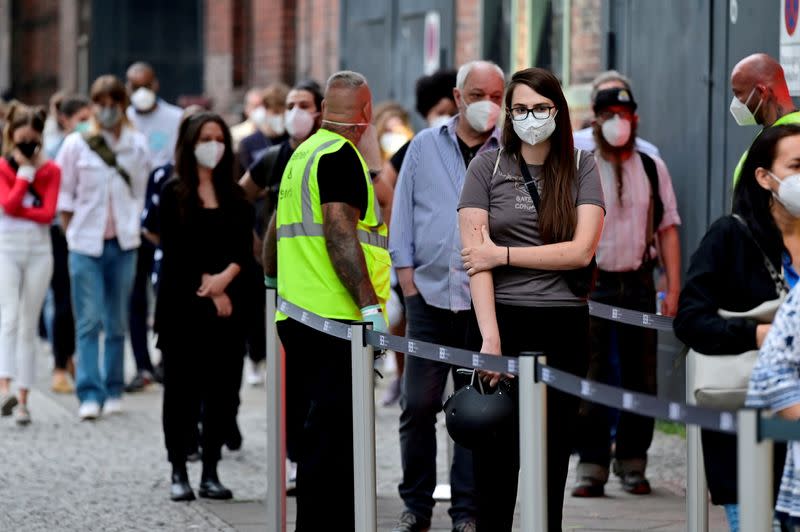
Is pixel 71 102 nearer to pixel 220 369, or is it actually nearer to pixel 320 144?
pixel 220 369

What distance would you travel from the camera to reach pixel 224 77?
23.3 metres

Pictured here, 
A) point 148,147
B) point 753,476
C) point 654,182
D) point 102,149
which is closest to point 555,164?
point 753,476

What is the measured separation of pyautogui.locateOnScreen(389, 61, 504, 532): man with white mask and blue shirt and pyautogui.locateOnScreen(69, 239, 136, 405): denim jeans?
4165mm

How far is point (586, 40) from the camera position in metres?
12.6

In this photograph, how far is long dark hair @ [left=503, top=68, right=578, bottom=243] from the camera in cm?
610

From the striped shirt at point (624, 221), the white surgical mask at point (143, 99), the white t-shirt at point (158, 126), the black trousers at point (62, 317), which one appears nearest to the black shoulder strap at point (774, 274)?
the striped shirt at point (624, 221)

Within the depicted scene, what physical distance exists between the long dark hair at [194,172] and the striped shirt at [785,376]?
4531mm

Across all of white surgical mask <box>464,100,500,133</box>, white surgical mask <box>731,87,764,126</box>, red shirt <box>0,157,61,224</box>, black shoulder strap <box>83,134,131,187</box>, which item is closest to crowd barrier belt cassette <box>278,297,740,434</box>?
white surgical mask <box>464,100,500,133</box>

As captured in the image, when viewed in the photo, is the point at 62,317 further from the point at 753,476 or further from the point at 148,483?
the point at 753,476

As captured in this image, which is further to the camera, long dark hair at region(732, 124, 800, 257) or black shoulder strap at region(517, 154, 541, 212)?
black shoulder strap at region(517, 154, 541, 212)

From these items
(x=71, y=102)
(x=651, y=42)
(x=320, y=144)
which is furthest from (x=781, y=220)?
(x=71, y=102)

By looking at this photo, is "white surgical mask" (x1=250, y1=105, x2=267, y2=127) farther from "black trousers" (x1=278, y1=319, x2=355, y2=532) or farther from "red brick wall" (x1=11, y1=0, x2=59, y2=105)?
"red brick wall" (x1=11, y1=0, x2=59, y2=105)

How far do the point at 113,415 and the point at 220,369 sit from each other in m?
3.12

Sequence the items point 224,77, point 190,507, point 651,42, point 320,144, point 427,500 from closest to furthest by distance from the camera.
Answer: point 320,144 → point 427,500 → point 190,507 → point 651,42 → point 224,77
